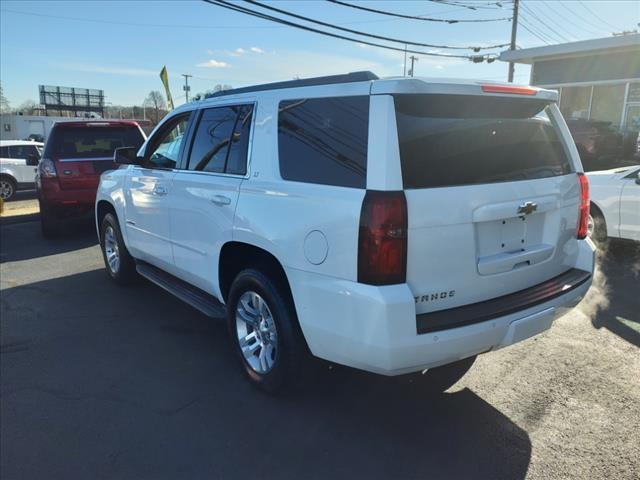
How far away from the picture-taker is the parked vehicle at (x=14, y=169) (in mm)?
16219

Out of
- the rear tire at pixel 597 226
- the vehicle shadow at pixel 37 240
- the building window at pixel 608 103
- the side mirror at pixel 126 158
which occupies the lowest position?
the vehicle shadow at pixel 37 240

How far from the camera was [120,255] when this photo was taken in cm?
578

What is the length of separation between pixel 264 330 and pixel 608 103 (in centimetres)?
2200

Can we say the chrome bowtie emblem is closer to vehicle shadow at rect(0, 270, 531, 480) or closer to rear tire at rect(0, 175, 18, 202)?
vehicle shadow at rect(0, 270, 531, 480)

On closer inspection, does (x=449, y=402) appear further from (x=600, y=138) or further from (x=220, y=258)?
(x=600, y=138)

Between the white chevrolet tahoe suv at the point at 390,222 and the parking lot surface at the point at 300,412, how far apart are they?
0.33 metres

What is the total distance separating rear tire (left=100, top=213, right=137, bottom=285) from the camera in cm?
575

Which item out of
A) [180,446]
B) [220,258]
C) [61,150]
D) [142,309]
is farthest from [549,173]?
[61,150]

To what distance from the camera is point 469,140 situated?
2.86 m

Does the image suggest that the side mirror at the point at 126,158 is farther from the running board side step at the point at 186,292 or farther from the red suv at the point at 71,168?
the red suv at the point at 71,168

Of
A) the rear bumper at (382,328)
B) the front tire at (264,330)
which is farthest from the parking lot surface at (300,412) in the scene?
the rear bumper at (382,328)

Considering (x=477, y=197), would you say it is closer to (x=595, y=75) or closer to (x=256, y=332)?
(x=256, y=332)

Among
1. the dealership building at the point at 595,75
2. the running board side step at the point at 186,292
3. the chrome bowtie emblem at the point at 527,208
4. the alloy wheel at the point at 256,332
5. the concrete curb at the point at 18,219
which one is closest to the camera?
the chrome bowtie emblem at the point at 527,208

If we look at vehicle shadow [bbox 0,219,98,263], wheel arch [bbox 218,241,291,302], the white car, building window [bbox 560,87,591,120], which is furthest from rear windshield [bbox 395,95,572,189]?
building window [bbox 560,87,591,120]
